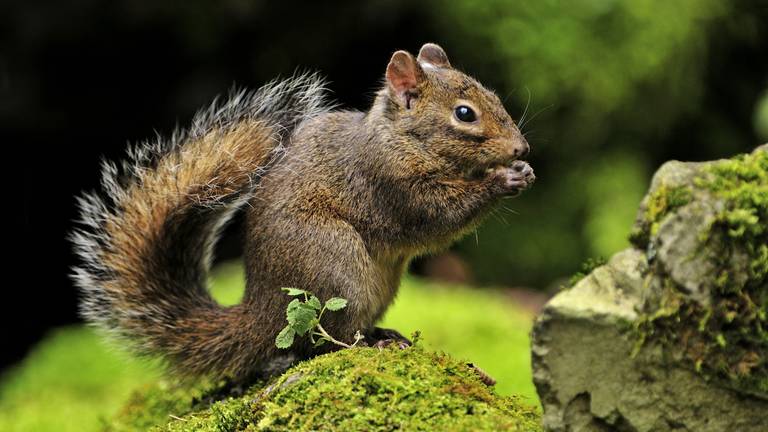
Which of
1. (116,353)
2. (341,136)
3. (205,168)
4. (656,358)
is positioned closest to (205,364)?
(116,353)

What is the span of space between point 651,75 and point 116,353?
581 cm

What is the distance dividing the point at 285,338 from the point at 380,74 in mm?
6104

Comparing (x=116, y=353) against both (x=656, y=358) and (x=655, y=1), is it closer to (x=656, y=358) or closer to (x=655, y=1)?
(x=656, y=358)

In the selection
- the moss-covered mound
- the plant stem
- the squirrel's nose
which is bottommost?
the moss-covered mound

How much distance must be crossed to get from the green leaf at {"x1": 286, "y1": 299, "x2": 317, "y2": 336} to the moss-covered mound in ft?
0.67

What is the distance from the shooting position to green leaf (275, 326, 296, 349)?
11.5 feet

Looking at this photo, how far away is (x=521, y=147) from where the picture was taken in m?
3.90

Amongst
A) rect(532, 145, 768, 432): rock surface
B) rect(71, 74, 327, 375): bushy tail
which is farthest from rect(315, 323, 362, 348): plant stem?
rect(532, 145, 768, 432): rock surface

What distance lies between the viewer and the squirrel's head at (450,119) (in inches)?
154

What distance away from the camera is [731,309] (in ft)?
8.05

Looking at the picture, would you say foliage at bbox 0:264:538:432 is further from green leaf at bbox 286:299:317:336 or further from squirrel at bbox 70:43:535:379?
green leaf at bbox 286:299:317:336

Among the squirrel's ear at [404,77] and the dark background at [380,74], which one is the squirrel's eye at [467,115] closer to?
the squirrel's ear at [404,77]

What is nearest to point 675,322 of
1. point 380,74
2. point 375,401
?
point 375,401

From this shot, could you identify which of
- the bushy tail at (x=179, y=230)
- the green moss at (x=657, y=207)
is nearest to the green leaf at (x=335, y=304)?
the bushy tail at (x=179, y=230)
